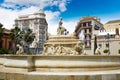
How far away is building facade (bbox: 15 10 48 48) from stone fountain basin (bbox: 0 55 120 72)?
89531 mm

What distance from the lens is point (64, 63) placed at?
9.79 m

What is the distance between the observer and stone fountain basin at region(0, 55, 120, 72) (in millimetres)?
9750

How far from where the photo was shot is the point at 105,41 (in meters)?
62.2

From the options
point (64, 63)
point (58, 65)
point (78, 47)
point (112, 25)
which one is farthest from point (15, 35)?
point (64, 63)

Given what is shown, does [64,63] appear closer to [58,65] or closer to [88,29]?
[58,65]

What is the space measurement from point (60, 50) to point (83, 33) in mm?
56965

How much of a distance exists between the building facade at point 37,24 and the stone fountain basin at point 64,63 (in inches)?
3525

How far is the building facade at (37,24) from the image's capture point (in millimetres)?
104438

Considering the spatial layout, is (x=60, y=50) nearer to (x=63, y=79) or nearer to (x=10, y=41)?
(x=63, y=79)

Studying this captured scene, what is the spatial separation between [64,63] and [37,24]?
97.7 meters

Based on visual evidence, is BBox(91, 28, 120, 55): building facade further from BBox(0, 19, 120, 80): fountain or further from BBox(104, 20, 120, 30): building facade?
BBox(0, 19, 120, 80): fountain

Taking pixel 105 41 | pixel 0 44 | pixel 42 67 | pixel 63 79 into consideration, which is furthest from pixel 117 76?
pixel 0 44

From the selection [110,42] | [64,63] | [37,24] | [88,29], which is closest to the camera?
[64,63]

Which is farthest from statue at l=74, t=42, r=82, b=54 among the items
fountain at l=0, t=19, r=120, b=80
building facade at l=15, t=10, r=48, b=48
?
building facade at l=15, t=10, r=48, b=48
